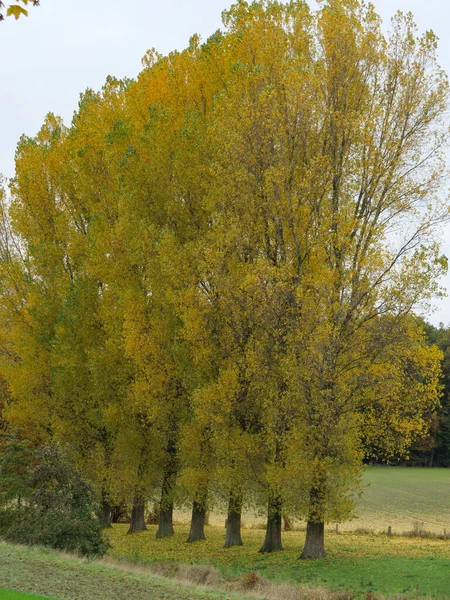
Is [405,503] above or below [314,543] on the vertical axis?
below

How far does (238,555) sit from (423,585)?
598cm

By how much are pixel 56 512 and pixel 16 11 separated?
48.9ft

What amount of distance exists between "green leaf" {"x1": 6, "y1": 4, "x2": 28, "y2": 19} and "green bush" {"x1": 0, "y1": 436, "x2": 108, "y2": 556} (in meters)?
14.3

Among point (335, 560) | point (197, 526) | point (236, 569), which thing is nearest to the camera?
point (236, 569)

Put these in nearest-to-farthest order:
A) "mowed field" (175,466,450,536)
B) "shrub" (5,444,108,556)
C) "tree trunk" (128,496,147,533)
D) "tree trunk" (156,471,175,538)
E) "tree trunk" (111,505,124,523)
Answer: "shrub" (5,444,108,556) < "tree trunk" (156,471,175,538) < "tree trunk" (128,496,147,533) < "mowed field" (175,466,450,536) < "tree trunk" (111,505,124,523)

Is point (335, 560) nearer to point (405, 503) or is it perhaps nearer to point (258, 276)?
point (258, 276)

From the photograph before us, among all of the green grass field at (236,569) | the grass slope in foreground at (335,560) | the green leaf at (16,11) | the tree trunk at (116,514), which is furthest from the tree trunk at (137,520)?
the green leaf at (16,11)

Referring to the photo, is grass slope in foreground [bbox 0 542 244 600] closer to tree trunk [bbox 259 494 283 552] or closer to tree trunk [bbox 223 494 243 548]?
tree trunk [bbox 259 494 283 552]

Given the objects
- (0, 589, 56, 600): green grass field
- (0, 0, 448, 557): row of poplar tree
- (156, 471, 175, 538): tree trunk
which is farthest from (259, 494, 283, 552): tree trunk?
(0, 589, 56, 600): green grass field

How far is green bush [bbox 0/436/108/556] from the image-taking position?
55.2ft

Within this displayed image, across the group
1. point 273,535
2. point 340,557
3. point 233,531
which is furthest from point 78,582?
point 233,531

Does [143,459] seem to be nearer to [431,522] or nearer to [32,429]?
[32,429]

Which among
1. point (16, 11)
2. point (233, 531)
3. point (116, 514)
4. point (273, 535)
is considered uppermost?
point (16, 11)

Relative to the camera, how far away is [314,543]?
17.9 m
